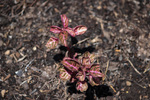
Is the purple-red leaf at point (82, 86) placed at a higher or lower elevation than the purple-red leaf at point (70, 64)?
lower

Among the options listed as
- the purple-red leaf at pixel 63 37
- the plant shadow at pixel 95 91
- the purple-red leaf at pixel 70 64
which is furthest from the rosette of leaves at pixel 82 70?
the plant shadow at pixel 95 91

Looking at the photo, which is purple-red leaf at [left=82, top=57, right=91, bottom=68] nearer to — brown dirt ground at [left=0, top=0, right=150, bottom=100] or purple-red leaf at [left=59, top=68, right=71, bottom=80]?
purple-red leaf at [left=59, top=68, right=71, bottom=80]

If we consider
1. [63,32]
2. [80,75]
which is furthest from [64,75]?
[63,32]

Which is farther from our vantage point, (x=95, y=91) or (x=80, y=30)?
(x=95, y=91)

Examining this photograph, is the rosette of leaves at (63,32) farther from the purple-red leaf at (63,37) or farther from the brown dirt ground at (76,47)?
the brown dirt ground at (76,47)

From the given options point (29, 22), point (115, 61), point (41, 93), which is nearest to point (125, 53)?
point (115, 61)

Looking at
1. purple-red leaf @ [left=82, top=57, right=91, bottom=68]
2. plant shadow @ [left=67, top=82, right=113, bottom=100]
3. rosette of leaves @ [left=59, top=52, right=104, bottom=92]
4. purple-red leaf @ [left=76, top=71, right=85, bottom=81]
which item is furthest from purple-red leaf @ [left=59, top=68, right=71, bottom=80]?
plant shadow @ [left=67, top=82, right=113, bottom=100]

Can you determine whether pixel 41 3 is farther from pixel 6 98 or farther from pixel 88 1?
pixel 6 98

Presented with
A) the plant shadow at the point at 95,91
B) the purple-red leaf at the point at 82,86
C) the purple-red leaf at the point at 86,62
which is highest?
the purple-red leaf at the point at 86,62

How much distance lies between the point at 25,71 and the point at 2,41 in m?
0.56

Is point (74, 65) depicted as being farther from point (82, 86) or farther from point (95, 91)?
point (95, 91)

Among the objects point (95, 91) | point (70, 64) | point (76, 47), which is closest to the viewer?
point (70, 64)

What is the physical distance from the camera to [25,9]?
8.09 ft

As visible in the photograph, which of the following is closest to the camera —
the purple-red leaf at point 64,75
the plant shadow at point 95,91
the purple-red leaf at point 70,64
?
the purple-red leaf at point 70,64
